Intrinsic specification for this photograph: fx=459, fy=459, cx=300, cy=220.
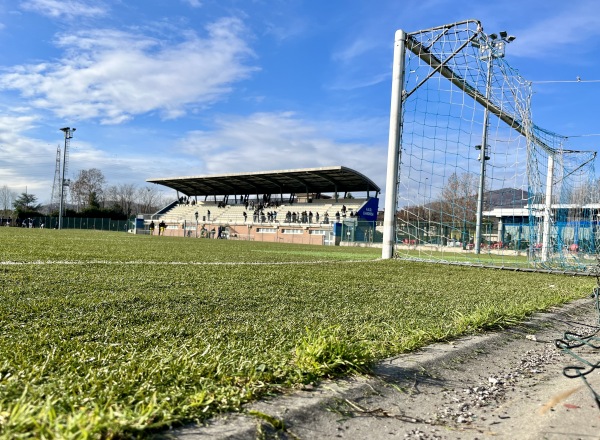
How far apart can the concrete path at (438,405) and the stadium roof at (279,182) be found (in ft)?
145

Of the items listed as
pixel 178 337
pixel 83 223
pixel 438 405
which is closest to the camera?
pixel 438 405

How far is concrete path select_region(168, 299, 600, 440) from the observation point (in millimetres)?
1849

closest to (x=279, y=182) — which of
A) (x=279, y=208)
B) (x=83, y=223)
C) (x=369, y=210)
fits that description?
(x=279, y=208)

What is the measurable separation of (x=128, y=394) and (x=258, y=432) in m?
0.61

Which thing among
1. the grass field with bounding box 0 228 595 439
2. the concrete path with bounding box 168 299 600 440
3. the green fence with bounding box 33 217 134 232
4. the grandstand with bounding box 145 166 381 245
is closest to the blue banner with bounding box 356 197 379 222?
the grandstand with bounding box 145 166 381 245

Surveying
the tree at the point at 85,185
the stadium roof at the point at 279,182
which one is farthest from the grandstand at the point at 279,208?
the tree at the point at 85,185

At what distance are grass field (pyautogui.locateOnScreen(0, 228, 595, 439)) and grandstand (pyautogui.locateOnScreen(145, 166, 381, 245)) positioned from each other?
34.3 meters

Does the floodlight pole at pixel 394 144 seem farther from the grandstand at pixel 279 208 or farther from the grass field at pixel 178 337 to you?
the grandstand at pixel 279 208

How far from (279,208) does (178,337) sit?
52.3 metres

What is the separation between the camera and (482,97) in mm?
12656

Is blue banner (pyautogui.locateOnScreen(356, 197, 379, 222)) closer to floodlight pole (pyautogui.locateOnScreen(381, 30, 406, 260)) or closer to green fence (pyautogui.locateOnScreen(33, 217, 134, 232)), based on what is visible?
green fence (pyautogui.locateOnScreen(33, 217, 134, 232))

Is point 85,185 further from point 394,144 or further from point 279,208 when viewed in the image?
point 394,144

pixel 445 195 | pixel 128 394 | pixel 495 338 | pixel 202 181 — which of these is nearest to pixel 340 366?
pixel 128 394

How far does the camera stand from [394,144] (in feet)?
41.4
